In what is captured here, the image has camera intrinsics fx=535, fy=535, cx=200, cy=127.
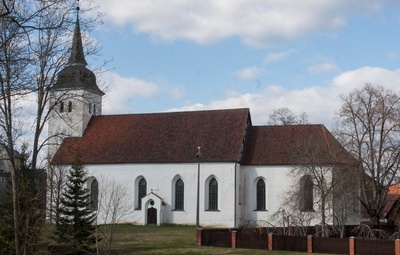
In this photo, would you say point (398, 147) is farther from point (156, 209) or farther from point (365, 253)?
point (156, 209)

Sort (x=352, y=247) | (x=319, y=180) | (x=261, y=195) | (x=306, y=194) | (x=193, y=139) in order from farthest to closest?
(x=193, y=139) < (x=261, y=195) < (x=306, y=194) < (x=319, y=180) < (x=352, y=247)

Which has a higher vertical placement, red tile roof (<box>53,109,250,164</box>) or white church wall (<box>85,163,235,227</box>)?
red tile roof (<box>53,109,250,164</box>)

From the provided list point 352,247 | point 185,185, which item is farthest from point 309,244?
point 185,185

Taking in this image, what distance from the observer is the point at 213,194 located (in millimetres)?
46719

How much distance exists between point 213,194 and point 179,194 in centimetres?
316

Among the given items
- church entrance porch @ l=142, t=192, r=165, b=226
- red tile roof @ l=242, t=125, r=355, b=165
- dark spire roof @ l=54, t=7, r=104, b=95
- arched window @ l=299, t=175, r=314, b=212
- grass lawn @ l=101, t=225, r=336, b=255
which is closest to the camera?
dark spire roof @ l=54, t=7, r=104, b=95

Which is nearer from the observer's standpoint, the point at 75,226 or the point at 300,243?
the point at 75,226

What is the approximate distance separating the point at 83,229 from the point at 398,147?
22352mm

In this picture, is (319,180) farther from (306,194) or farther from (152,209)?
(152,209)

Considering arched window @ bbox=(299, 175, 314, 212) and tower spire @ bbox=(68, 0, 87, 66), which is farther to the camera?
arched window @ bbox=(299, 175, 314, 212)

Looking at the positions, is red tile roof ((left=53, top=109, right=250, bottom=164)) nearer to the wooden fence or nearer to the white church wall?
the white church wall

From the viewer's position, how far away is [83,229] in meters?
24.7

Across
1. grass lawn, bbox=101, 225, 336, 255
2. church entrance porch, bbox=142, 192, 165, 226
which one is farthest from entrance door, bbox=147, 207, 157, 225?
grass lawn, bbox=101, 225, 336, 255

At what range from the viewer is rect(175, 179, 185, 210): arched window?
4741 cm
